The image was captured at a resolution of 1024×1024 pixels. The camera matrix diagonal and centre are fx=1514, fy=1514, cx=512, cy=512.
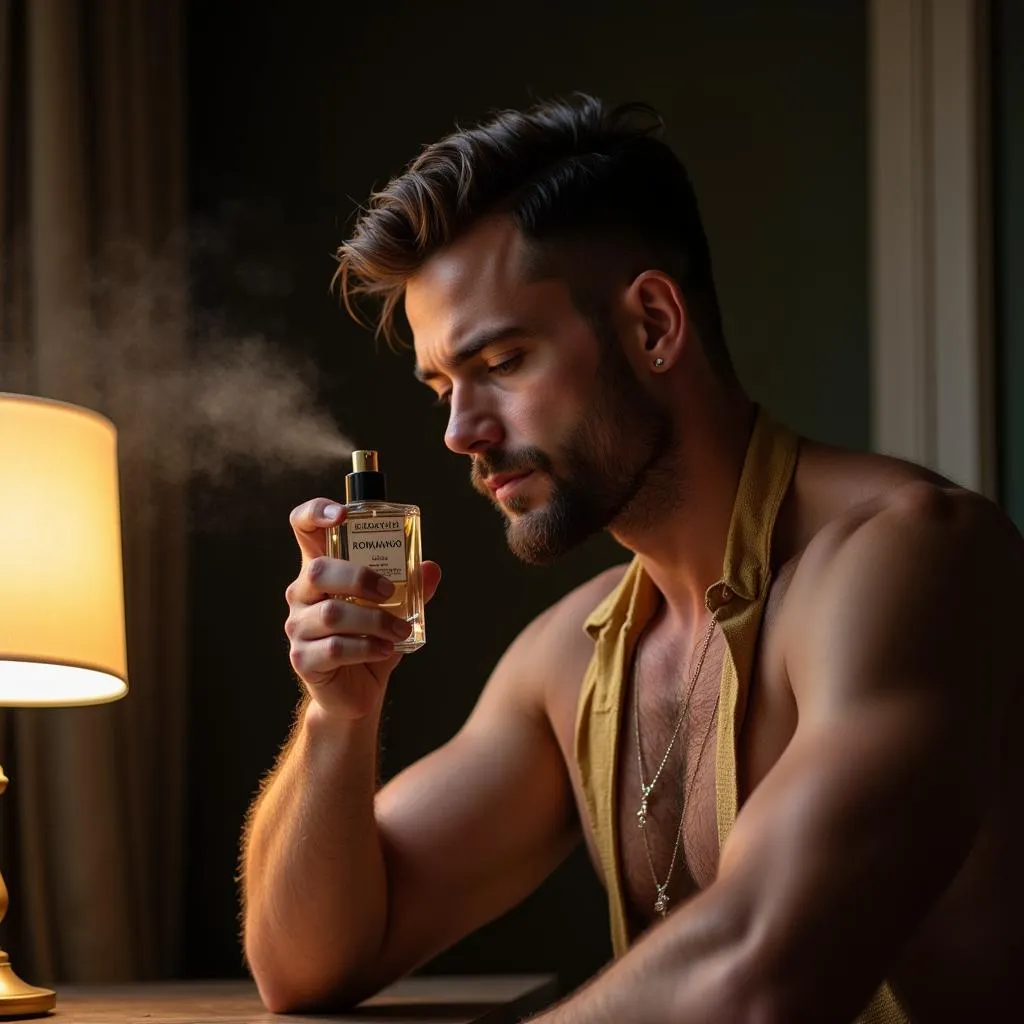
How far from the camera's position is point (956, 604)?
1401mm

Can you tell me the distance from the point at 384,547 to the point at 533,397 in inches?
12.2

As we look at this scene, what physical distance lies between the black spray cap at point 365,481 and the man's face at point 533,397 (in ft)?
0.56

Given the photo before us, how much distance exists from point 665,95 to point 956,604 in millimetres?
1552

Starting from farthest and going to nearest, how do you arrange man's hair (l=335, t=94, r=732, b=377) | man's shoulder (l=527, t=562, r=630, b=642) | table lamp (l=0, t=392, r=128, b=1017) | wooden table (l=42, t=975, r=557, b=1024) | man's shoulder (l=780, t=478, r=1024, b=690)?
1. man's shoulder (l=527, t=562, r=630, b=642)
2. man's hair (l=335, t=94, r=732, b=377)
3. wooden table (l=42, t=975, r=557, b=1024)
4. table lamp (l=0, t=392, r=128, b=1017)
5. man's shoulder (l=780, t=478, r=1024, b=690)

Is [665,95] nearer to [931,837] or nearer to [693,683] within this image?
[693,683]

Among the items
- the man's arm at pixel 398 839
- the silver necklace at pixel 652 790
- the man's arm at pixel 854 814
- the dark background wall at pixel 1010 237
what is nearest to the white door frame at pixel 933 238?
the dark background wall at pixel 1010 237

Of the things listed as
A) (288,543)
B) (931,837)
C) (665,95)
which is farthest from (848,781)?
(665,95)

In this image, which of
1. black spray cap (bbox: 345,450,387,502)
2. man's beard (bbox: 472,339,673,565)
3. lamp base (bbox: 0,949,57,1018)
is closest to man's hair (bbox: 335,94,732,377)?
man's beard (bbox: 472,339,673,565)

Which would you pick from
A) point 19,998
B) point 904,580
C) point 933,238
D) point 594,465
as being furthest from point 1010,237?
point 19,998

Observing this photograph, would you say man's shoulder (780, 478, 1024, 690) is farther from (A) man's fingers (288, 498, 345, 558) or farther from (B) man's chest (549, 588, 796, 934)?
(A) man's fingers (288, 498, 345, 558)

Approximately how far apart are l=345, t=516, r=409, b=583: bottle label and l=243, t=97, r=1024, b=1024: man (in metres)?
0.04

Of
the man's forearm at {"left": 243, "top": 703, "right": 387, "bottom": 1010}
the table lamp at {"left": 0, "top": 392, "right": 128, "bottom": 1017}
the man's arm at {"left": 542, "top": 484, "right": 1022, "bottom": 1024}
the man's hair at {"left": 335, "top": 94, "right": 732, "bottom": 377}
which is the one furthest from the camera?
the man's hair at {"left": 335, "top": 94, "right": 732, "bottom": 377}

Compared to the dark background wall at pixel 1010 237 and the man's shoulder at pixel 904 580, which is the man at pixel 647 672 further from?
the dark background wall at pixel 1010 237

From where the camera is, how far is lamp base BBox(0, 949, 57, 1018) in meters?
1.55
